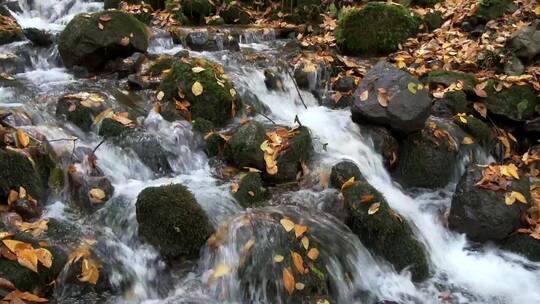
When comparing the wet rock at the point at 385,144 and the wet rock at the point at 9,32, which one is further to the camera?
the wet rock at the point at 9,32

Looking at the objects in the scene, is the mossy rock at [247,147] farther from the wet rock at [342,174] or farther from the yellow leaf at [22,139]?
the yellow leaf at [22,139]

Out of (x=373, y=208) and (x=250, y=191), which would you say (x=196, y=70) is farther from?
(x=373, y=208)

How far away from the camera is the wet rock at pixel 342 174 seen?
5.43m

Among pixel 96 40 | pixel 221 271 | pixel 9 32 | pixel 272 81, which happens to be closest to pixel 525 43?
pixel 272 81

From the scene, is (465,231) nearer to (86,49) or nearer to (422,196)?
(422,196)

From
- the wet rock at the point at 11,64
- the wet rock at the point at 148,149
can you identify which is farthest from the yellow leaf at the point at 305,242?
the wet rock at the point at 11,64

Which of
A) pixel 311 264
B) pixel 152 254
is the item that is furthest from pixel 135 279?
pixel 311 264

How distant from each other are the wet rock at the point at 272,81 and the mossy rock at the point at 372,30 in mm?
2295

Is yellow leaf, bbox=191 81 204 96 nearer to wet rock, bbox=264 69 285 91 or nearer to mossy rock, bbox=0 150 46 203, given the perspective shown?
wet rock, bbox=264 69 285 91

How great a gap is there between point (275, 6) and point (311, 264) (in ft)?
28.7

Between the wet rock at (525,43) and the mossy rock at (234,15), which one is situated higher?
the wet rock at (525,43)

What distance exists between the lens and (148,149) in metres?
5.53

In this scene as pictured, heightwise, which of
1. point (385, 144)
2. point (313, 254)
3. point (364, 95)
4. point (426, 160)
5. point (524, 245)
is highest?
point (364, 95)

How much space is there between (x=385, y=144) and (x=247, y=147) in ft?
6.20
